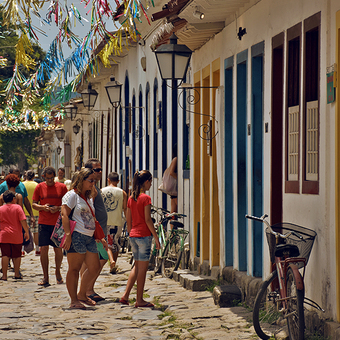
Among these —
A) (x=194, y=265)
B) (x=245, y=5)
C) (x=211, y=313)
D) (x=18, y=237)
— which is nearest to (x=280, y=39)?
(x=245, y=5)

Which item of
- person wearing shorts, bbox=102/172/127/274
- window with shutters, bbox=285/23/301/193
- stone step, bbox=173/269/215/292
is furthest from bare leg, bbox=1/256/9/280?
window with shutters, bbox=285/23/301/193

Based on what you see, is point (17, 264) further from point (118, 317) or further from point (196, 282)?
point (118, 317)

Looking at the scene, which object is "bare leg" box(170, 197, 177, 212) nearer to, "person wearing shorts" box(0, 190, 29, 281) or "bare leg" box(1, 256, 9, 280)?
"person wearing shorts" box(0, 190, 29, 281)

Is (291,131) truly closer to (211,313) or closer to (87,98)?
(211,313)

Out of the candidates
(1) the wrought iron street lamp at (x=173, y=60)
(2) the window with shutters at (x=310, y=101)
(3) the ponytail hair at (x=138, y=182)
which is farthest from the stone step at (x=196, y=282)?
(2) the window with shutters at (x=310, y=101)

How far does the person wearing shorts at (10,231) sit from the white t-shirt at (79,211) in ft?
11.3

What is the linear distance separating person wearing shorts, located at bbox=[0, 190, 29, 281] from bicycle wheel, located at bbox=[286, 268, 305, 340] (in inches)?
261

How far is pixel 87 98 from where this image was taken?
21.0m

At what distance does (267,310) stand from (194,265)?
5026mm

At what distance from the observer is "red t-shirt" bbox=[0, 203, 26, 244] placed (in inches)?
481

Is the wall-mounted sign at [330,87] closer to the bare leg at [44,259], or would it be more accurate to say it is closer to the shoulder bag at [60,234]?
the shoulder bag at [60,234]

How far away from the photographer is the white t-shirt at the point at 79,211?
29.7 feet

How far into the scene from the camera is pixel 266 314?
734cm

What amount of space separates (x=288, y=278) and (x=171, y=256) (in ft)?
19.5
